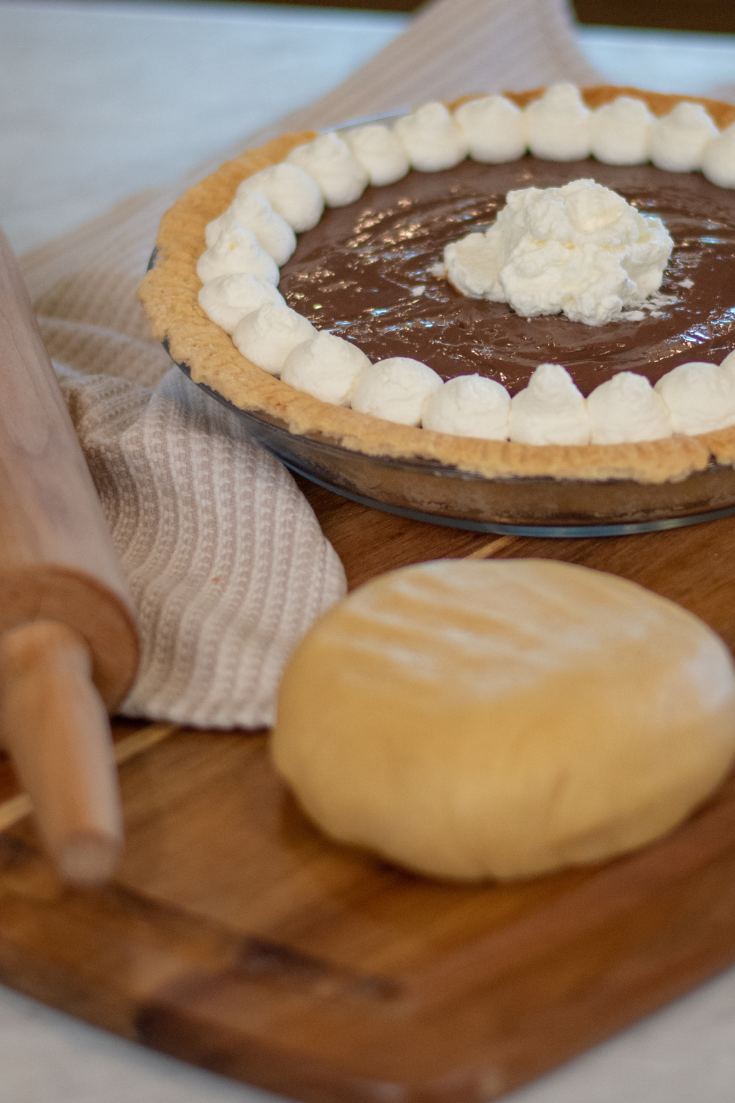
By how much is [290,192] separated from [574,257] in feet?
1.68

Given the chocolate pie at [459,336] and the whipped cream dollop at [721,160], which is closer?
the chocolate pie at [459,336]

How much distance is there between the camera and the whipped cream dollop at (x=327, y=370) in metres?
1.30

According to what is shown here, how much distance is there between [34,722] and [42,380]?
543 millimetres

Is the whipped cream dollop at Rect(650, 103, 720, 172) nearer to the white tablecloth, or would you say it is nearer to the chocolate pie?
the chocolate pie

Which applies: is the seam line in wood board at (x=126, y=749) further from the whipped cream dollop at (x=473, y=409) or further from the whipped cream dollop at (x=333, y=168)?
the whipped cream dollop at (x=333, y=168)

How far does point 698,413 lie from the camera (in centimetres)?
121

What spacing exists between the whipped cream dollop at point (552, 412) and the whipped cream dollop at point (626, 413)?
16 millimetres

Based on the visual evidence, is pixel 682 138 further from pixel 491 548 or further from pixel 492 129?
pixel 491 548

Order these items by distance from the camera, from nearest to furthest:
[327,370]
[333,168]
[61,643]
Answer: [61,643], [327,370], [333,168]

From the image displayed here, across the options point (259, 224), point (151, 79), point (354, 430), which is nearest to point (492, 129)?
point (259, 224)

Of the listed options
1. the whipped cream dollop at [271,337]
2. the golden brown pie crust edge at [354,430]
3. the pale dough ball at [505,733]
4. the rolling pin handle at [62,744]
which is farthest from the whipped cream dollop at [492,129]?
the rolling pin handle at [62,744]

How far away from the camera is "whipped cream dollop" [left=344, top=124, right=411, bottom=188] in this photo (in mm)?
1795

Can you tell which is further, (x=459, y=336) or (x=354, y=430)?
(x=459, y=336)

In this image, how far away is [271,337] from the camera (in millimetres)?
1361
